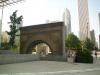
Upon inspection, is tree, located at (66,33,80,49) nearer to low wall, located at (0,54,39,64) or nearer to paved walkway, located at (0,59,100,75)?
low wall, located at (0,54,39,64)

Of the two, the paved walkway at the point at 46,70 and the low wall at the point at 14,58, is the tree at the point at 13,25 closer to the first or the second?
the low wall at the point at 14,58

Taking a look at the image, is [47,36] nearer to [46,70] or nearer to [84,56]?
[84,56]

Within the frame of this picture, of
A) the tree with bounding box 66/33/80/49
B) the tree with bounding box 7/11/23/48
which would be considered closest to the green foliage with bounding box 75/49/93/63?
the tree with bounding box 7/11/23/48

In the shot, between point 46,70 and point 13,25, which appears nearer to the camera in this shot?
point 46,70

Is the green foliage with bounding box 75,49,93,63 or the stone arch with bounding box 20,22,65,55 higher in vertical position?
the stone arch with bounding box 20,22,65,55

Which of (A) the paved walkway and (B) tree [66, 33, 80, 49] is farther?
(B) tree [66, 33, 80, 49]

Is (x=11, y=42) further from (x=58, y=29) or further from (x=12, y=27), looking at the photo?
(x=58, y=29)

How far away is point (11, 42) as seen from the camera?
127ft

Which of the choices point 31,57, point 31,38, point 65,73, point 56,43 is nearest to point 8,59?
point 31,57

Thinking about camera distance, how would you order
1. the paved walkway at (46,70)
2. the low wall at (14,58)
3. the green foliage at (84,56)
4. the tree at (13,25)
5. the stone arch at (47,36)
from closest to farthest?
the paved walkway at (46,70) < the low wall at (14,58) < the green foliage at (84,56) < the stone arch at (47,36) < the tree at (13,25)

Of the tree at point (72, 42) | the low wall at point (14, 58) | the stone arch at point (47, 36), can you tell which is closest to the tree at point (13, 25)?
the stone arch at point (47, 36)

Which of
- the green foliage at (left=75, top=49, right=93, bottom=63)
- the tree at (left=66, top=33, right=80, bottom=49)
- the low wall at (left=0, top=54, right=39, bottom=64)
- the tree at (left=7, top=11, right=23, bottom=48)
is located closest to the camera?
the low wall at (left=0, top=54, right=39, bottom=64)

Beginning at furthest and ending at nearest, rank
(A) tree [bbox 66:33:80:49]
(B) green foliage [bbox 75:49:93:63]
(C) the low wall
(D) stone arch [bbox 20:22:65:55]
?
(A) tree [bbox 66:33:80:49] → (D) stone arch [bbox 20:22:65:55] → (B) green foliage [bbox 75:49:93:63] → (C) the low wall

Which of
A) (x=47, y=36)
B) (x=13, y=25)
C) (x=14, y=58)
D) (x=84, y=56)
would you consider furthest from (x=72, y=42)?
(x=14, y=58)
